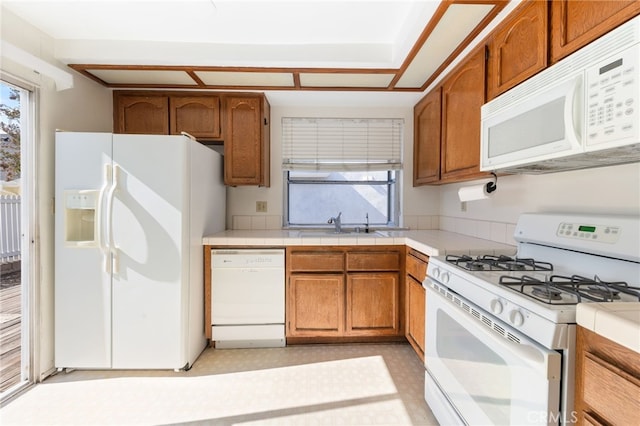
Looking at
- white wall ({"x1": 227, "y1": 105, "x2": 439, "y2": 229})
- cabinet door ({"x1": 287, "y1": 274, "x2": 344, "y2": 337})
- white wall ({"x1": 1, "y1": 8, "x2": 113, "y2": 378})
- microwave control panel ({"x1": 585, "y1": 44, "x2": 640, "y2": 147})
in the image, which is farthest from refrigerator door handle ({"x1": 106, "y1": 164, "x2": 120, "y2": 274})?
microwave control panel ({"x1": 585, "y1": 44, "x2": 640, "y2": 147})

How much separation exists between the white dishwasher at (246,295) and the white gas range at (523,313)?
1.18 metres

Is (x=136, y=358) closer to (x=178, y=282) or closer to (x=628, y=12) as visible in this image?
(x=178, y=282)

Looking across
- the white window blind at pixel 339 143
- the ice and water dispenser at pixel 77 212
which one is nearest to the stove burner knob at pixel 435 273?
the white window blind at pixel 339 143

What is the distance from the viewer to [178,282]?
1.97 meters

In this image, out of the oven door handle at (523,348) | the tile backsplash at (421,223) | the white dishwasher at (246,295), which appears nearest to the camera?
the oven door handle at (523,348)

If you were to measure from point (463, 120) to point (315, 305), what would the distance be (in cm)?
170

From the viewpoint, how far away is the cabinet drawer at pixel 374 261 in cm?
230

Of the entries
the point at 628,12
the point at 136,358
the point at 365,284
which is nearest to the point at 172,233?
the point at 136,358

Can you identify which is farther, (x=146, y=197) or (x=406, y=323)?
(x=406, y=323)

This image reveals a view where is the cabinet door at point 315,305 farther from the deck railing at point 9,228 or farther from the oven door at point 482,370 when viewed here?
the deck railing at point 9,228

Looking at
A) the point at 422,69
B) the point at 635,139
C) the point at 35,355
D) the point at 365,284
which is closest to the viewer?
the point at 635,139

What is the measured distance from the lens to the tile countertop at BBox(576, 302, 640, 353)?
26.1 inches

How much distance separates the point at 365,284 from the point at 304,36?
184 centimetres

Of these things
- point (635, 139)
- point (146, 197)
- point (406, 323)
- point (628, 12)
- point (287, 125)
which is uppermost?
point (287, 125)
